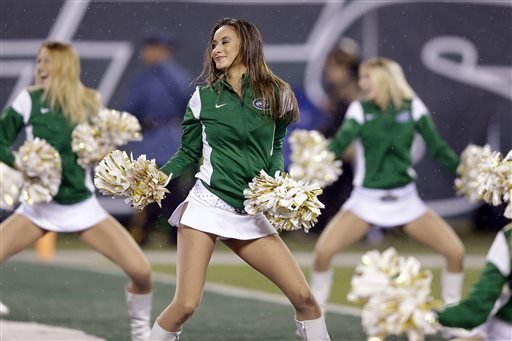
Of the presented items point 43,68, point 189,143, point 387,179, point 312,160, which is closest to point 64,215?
point 43,68

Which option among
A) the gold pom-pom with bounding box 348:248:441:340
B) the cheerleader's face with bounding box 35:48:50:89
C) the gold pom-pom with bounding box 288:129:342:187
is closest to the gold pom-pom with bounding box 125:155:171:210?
the gold pom-pom with bounding box 348:248:441:340

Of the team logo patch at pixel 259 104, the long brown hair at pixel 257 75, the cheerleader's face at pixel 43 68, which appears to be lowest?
the cheerleader's face at pixel 43 68

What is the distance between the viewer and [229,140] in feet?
19.3

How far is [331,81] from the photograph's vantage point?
42.5 ft

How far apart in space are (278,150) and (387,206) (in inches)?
106

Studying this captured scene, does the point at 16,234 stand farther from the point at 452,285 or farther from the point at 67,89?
the point at 452,285

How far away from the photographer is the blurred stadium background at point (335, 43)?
12766 mm

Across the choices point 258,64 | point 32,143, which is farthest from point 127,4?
point 258,64

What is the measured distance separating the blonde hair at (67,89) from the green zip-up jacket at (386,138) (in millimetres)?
1605

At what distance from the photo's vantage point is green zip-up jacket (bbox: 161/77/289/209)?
19.3ft

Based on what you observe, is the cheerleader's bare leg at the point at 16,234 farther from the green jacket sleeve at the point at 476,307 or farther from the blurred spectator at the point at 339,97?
the blurred spectator at the point at 339,97

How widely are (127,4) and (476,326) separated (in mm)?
8579

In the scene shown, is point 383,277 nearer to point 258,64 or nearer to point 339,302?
point 258,64

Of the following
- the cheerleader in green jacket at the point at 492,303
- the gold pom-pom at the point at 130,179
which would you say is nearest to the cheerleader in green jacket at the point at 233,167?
the gold pom-pom at the point at 130,179
